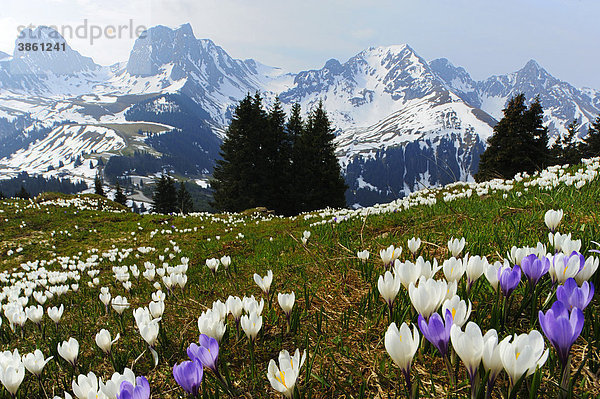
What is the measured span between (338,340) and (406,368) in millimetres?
733

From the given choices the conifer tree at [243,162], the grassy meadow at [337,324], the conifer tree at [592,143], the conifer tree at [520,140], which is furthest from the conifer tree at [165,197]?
the conifer tree at [592,143]

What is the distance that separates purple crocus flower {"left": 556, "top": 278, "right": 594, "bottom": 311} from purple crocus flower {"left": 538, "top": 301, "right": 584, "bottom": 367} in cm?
15

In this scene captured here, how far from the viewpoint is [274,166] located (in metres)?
36.4

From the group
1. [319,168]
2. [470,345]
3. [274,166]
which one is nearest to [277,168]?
[274,166]

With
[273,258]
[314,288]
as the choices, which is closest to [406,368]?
[314,288]

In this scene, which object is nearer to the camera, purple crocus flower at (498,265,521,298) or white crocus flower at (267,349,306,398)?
white crocus flower at (267,349,306,398)

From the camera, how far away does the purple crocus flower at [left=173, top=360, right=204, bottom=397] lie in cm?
115

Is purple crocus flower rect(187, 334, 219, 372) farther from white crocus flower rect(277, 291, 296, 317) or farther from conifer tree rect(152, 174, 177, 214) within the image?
conifer tree rect(152, 174, 177, 214)

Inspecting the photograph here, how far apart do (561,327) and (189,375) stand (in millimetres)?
1263

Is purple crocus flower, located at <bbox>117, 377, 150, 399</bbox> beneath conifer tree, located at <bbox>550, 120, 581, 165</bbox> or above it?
beneath

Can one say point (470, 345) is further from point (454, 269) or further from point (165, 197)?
point (165, 197)

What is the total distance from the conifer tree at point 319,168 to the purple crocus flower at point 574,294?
114ft

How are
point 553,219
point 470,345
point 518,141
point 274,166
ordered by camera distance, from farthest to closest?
point 274,166 → point 518,141 → point 553,219 → point 470,345

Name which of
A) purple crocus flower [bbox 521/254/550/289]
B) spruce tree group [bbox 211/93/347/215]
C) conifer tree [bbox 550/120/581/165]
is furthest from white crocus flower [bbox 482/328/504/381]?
conifer tree [bbox 550/120/581/165]
